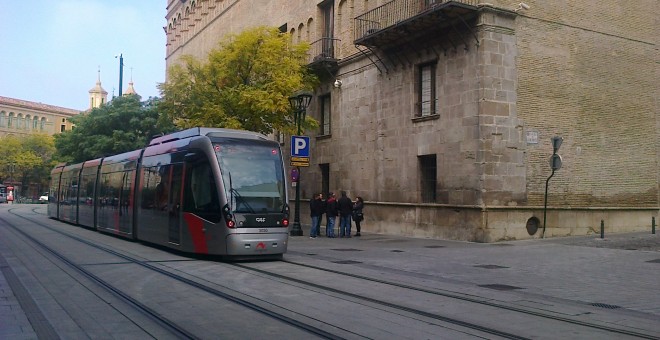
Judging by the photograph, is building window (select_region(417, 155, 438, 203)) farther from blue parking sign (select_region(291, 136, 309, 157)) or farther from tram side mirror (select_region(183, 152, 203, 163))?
tram side mirror (select_region(183, 152, 203, 163))

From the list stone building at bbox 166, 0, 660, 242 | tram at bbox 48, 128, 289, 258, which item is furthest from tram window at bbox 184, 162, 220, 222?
stone building at bbox 166, 0, 660, 242

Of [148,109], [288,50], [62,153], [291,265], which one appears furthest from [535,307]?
[62,153]

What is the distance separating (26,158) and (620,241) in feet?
266

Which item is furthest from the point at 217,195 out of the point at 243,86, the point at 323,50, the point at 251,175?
the point at 323,50

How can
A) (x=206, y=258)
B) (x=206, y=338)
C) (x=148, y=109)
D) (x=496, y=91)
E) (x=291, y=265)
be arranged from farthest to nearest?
(x=148, y=109) → (x=496, y=91) → (x=206, y=258) → (x=291, y=265) → (x=206, y=338)

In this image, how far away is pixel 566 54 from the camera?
71.1 ft

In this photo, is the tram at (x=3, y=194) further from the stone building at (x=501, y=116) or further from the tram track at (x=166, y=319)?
the tram track at (x=166, y=319)

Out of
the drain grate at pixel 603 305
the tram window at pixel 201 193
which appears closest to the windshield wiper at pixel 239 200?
the tram window at pixel 201 193

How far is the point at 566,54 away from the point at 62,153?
42.7 metres

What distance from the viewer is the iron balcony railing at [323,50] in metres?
27.9

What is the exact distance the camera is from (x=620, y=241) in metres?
19.2

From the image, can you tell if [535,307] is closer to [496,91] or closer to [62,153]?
[496,91]

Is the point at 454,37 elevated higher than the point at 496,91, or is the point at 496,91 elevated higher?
the point at 454,37

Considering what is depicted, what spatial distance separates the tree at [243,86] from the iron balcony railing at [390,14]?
303cm
